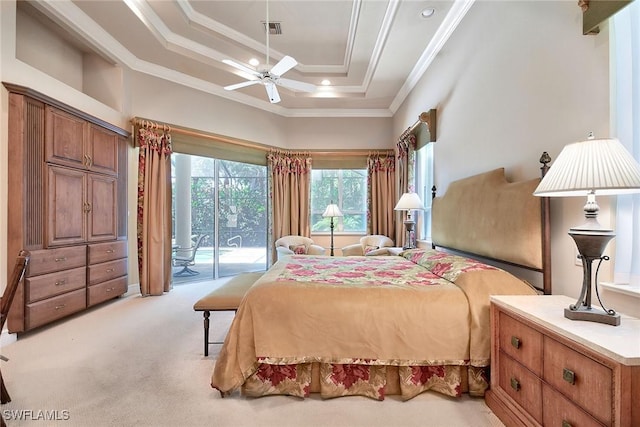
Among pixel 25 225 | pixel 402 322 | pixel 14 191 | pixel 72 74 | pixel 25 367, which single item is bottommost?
pixel 25 367

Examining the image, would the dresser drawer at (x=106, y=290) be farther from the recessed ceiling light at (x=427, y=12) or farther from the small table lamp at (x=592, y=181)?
the recessed ceiling light at (x=427, y=12)

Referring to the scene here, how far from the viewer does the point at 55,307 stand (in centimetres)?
298

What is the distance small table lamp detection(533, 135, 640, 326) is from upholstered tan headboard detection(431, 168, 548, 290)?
1.70 feet

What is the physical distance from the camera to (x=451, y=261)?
2201 millimetres

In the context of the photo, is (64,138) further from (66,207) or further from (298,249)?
(298,249)

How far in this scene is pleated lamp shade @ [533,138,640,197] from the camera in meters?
1.11

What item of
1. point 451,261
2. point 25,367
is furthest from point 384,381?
point 25,367

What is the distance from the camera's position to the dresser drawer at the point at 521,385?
136cm

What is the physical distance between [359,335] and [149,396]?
1.41 metres

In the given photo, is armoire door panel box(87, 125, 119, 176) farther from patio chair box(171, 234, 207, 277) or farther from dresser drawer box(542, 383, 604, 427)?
dresser drawer box(542, 383, 604, 427)

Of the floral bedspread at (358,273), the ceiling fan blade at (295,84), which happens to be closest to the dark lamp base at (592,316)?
the floral bedspread at (358,273)

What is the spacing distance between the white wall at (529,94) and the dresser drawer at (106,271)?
4245 millimetres

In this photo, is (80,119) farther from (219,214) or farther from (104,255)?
(219,214)

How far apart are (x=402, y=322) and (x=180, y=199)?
4505 mm
